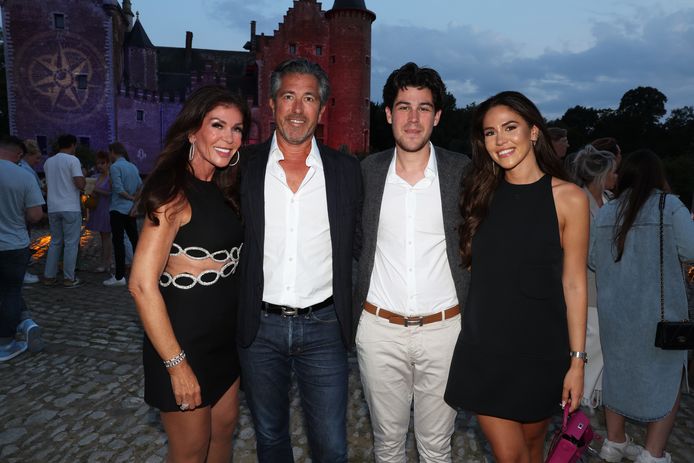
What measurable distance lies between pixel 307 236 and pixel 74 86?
3743 centimetres

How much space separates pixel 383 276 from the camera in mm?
2914

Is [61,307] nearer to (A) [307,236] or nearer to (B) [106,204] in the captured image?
(B) [106,204]

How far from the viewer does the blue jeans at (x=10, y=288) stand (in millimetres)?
5395

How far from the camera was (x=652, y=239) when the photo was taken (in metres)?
3.40

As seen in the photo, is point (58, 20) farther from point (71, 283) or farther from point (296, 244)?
point (296, 244)

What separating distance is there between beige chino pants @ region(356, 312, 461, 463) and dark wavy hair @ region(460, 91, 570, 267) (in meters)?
0.51

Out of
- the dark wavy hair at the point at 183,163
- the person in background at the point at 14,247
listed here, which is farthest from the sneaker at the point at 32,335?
the dark wavy hair at the point at 183,163

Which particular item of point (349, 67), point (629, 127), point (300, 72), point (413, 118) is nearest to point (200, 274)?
point (300, 72)

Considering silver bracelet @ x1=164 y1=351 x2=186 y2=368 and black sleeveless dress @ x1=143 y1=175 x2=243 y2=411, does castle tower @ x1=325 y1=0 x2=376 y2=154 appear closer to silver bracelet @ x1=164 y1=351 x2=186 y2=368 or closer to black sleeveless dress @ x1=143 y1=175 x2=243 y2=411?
black sleeveless dress @ x1=143 y1=175 x2=243 y2=411

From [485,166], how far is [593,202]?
2049mm

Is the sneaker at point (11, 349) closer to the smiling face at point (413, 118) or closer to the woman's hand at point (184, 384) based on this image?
the woman's hand at point (184, 384)

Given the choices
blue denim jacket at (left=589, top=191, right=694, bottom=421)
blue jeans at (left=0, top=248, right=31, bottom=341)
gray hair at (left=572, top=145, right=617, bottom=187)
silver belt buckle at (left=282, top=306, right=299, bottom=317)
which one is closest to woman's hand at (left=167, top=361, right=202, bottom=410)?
silver belt buckle at (left=282, top=306, right=299, bottom=317)

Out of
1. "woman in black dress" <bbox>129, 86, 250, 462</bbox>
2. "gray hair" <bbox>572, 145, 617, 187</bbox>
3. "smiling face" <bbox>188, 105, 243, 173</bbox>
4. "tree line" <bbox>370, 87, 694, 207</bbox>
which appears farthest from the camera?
"tree line" <bbox>370, 87, 694, 207</bbox>

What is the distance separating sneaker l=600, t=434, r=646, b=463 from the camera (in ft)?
12.1
